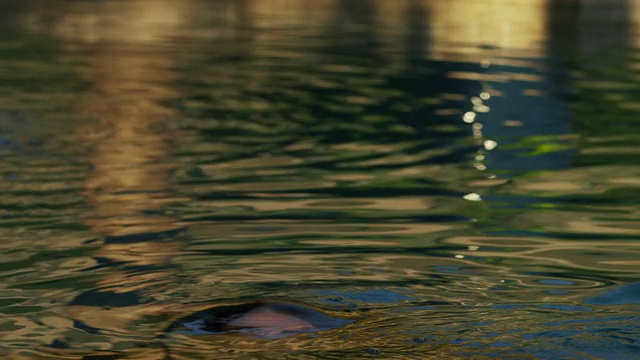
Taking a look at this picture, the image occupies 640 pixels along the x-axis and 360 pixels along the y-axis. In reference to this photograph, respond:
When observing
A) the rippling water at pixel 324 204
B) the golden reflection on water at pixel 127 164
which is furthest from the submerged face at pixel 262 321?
the golden reflection on water at pixel 127 164

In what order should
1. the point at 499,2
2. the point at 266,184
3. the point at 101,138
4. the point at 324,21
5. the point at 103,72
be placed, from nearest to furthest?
1. the point at 266,184
2. the point at 101,138
3. the point at 103,72
4. the point at 324,21
5. the point at 499,2

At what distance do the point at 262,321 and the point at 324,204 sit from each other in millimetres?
2976

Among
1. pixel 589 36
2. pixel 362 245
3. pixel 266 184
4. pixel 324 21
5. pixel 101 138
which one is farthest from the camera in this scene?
pixel 324 21

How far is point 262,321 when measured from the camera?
213 inches

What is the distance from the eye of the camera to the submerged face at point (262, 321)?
532 cm

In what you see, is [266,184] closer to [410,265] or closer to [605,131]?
[410,265]

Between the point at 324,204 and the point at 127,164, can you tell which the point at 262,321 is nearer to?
the point at 324,204

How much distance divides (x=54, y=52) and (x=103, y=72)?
377 cm

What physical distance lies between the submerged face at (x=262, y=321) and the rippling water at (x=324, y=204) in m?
0.06

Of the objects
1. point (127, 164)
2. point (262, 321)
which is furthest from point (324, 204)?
point (262, 321)

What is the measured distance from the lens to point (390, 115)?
13.0 meters

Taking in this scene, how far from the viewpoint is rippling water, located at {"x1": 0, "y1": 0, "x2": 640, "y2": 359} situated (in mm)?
5430

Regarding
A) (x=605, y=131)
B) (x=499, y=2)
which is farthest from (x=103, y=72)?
(x=499, y=2)

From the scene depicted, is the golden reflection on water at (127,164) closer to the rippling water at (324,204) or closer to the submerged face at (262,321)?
the rippling water at (324,204)
